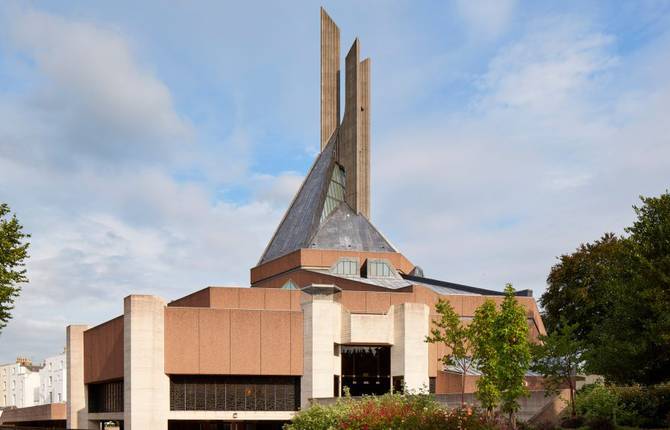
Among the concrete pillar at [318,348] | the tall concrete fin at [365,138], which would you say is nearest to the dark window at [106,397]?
the concrete pillar at [318,348]

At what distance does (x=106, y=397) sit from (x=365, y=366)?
62.3ft

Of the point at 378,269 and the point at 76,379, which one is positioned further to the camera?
the point at 378,269

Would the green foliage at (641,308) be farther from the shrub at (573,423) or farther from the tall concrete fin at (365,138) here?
the tall concrete fin at (365,138)

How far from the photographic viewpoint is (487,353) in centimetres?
3356

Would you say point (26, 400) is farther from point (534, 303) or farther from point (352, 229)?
point (534, 303)

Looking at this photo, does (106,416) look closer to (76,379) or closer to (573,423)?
(76,379)

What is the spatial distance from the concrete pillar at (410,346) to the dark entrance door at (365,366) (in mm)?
1348

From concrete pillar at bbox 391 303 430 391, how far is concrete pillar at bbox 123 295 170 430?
15334mm

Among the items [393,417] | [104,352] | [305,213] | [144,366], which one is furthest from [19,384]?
[393,417]

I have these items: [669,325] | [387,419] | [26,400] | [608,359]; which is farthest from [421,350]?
[26,400]

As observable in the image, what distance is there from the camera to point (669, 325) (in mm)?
35438

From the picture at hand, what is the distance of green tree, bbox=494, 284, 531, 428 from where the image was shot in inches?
1256

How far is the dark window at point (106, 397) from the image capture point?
51906 mm

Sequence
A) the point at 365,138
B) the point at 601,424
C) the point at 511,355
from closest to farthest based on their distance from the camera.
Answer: the point at 601,424, the point at 511,355, the point at 365,138
